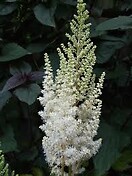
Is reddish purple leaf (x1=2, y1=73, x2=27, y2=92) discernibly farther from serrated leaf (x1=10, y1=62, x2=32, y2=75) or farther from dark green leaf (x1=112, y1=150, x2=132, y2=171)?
dark green leaf (x1=112, y1=150, x2=132, y2=171)

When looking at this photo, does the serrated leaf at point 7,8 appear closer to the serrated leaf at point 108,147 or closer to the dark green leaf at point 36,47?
the dark green leaf at point 36,47

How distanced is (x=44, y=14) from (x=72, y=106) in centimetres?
74

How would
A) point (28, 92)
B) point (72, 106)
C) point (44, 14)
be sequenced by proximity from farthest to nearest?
point (44, 14) < point (28, 92) < point (72, 106)

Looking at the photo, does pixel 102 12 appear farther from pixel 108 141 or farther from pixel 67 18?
pixel 108 141

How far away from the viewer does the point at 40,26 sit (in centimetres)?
282

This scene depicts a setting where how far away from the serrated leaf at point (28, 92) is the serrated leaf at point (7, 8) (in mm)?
465

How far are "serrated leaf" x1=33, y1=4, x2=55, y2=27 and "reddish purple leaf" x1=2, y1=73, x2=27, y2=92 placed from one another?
274 mm

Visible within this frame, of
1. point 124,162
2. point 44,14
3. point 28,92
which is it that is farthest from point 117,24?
point 124,162

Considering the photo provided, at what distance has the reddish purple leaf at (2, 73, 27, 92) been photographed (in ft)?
7.26

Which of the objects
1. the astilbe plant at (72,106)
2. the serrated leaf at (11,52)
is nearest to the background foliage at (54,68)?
the serrated leaf at (11,52)

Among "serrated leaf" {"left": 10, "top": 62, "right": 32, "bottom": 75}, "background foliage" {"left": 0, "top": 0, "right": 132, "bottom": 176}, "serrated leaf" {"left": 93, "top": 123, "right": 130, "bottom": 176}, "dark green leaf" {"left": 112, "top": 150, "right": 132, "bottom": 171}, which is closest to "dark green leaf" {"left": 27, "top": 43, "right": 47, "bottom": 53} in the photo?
"background foliage" {"left": 0, "top": 0, "right": 132, "bottom": 176}

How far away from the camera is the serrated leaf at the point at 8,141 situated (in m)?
2.40

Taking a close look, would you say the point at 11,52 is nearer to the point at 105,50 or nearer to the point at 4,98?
the point at 4,98

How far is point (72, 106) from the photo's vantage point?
1.81 meters
